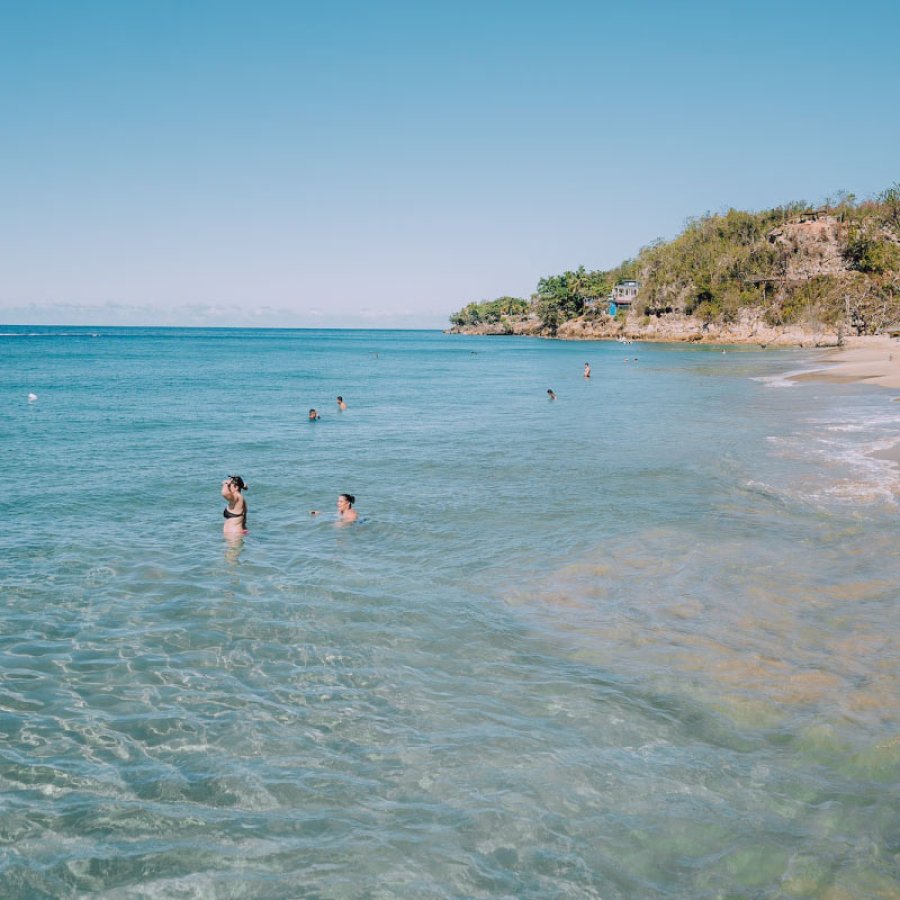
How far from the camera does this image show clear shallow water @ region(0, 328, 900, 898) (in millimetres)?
5633

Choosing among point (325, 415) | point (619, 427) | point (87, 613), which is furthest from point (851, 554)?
point (325, 415)

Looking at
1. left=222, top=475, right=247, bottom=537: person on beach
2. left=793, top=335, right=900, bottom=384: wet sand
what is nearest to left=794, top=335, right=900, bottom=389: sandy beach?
left=793, top=335, right=900, bottom=384: wet sand

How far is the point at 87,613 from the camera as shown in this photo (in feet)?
35.0

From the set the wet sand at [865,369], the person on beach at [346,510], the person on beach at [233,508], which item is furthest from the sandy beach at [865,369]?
the person on beach at [233,508]

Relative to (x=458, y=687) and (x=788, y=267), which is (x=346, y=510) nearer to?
(x=458, y=687)

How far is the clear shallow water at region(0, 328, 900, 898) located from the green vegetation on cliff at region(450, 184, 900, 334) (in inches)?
3625

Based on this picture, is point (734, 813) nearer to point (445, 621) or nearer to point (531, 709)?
point (531, 709)

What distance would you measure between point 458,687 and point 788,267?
431 feet

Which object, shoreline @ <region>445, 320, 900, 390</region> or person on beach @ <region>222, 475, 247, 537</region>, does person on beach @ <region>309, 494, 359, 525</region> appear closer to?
person on beach @ <region>222, 475, 247, 537</region>

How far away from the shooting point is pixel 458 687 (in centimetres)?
835

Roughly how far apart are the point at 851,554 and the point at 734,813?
27.0 ft

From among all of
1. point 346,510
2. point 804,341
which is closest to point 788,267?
point 804,341

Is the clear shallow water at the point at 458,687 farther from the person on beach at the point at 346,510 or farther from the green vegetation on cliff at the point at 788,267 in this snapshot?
the green vegetation on cliff at the point at 788,267

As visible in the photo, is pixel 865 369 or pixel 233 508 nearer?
pixel 233 508
